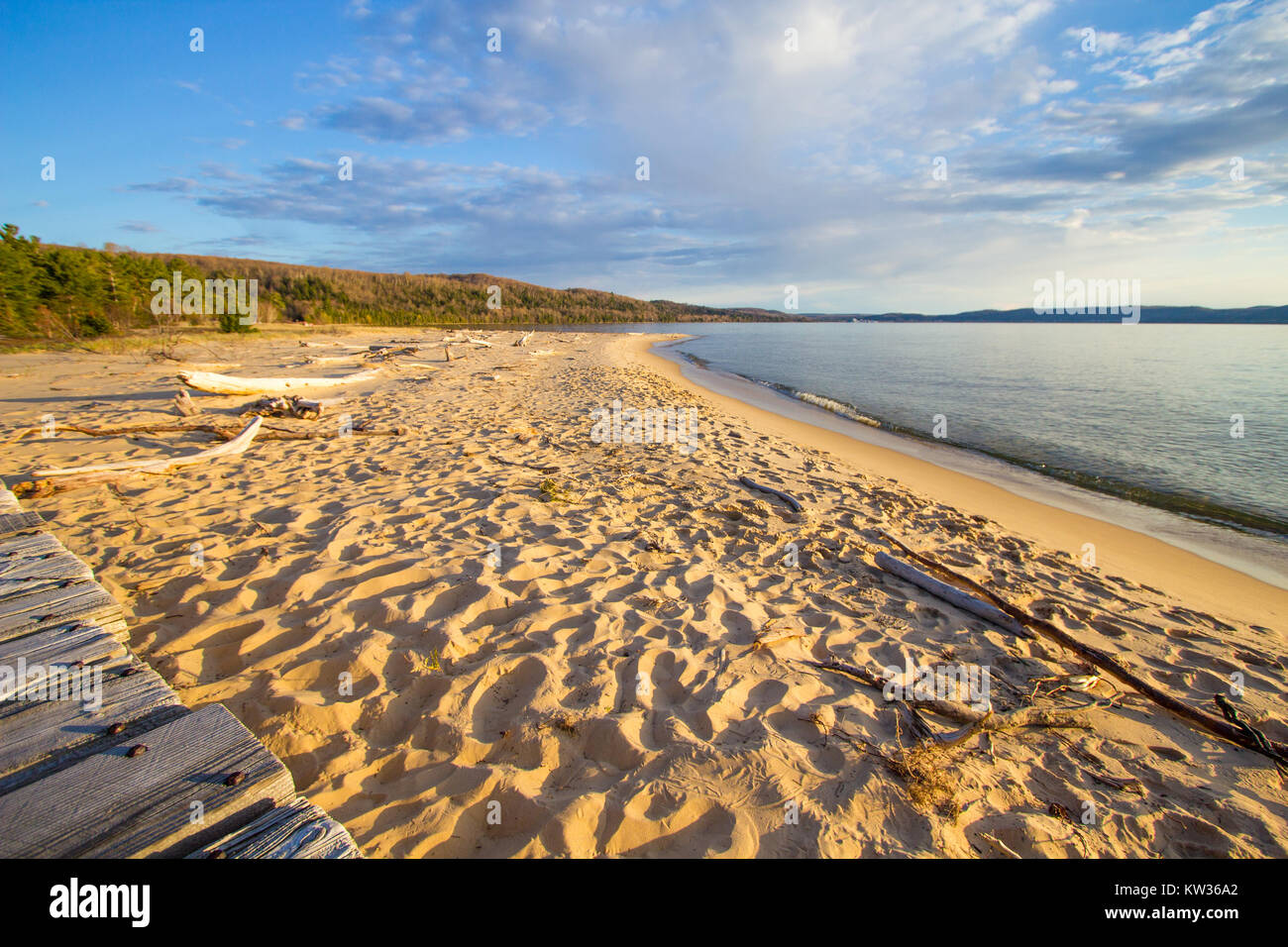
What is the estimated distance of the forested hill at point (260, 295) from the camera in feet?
54.6

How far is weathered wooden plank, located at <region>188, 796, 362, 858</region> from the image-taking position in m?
1.22

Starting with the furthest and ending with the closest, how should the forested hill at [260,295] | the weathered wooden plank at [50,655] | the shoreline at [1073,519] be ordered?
1. the forested hill at [260,295]
2. the shoreline at [1073,519]
3. the weathered wooden plank at [50,655]

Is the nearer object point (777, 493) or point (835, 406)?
point (777, 493)

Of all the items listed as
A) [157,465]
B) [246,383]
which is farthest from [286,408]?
[157,465]

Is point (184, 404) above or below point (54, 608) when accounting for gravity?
above

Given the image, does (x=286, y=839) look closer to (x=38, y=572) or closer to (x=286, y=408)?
(x=38, y=572)

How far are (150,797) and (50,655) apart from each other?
1124mm

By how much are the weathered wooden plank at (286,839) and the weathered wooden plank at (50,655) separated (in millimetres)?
1100

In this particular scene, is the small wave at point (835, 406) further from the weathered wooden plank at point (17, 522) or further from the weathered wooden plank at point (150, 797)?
the weathered wooden plank at point (17, 522)

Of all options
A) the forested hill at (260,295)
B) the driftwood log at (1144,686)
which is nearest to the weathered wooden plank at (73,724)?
the driftwood log at (1144,686)

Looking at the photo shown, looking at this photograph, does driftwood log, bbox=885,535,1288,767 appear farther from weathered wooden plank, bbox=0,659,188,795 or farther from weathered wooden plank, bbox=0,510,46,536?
weathered wooden plank, bbox=0,510,46,536

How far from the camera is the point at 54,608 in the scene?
2271 mm

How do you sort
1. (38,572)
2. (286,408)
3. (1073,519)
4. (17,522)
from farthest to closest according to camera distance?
1. (286,408)
2. (1073,519)
3. (17,522)
4. (38,572)

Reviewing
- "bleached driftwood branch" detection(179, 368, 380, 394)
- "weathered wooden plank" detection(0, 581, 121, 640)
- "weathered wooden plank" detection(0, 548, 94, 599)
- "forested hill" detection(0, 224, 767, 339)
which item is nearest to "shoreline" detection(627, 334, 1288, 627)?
"weathered wooden plank" detection(0, 581, 121, 640)
